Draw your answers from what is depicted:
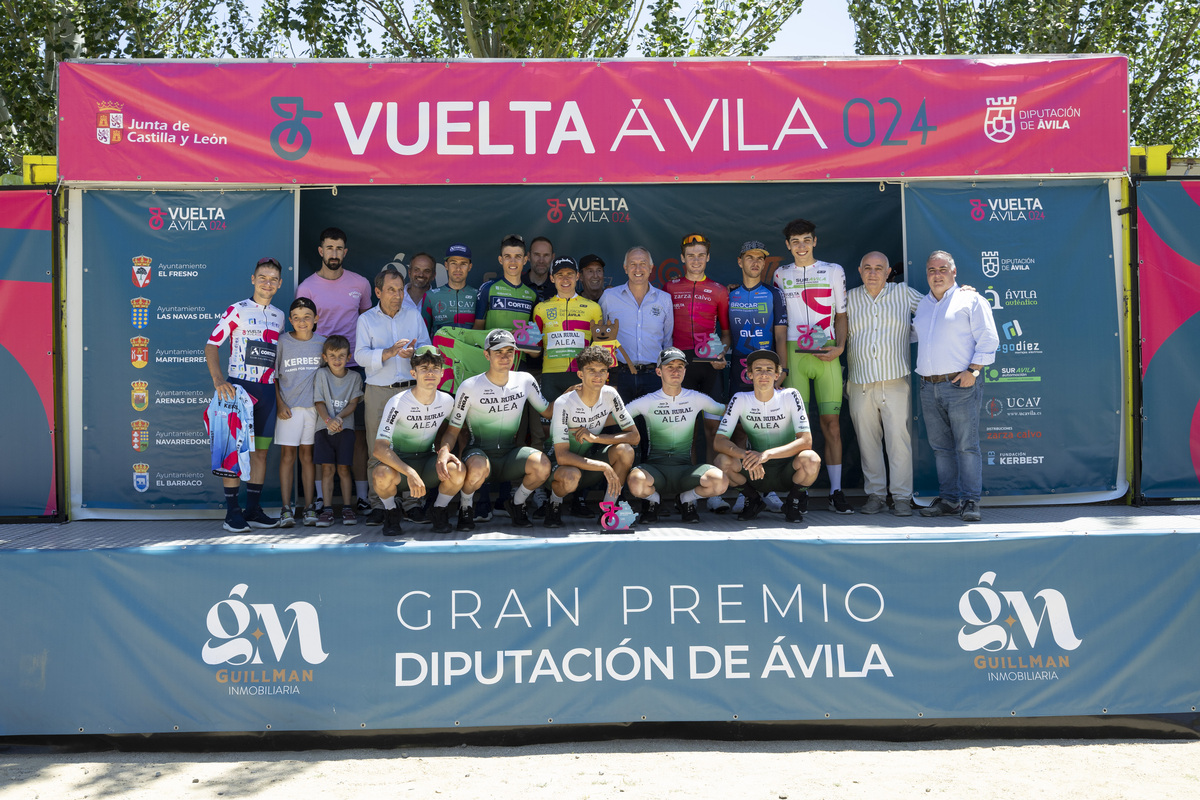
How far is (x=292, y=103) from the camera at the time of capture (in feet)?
18.8

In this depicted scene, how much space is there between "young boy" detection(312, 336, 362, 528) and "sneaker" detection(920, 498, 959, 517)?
364 centimetres

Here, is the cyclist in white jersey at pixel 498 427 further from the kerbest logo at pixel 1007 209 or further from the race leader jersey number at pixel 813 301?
the kerbest logo at pixel 1007 209

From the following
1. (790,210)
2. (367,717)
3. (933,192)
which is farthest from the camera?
(790,210)

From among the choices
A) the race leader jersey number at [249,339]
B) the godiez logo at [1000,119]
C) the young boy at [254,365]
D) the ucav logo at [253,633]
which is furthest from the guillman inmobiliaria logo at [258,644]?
the godiez logo at [1000,119]

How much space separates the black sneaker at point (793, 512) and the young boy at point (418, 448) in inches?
77.2

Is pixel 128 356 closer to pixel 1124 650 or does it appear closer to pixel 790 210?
pixel 790 210

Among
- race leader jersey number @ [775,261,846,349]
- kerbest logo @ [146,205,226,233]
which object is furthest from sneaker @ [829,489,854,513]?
kerbest logo @ [146,205,226,233]

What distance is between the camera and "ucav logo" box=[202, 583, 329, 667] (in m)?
4.43

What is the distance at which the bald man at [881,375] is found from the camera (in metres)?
5.77

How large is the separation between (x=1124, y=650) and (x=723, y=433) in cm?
242

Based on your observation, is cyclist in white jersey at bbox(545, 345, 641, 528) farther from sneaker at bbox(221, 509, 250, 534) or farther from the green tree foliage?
the green tree foliage

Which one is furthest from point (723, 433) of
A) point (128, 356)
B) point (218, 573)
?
point (128, 356)

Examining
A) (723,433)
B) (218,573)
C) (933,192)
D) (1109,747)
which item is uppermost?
(933,192)

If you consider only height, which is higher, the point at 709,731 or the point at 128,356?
the point at 128,356
